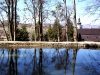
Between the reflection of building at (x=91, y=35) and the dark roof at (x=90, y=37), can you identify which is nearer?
the dark roof at (x=90, y=37)

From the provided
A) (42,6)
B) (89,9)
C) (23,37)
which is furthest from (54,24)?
(89,9)

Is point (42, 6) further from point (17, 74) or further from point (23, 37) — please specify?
point (17, 74)

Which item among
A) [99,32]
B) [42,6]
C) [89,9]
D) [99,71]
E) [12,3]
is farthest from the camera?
[99,32]

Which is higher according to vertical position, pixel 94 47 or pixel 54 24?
pixel 54 24

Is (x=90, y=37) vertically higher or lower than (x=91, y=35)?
lower

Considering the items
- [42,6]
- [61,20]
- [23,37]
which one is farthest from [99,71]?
[61,20]

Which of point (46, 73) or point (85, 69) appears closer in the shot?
point (46, 73)

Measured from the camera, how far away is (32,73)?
31.7ft

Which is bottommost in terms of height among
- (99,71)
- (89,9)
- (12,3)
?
(99,71)

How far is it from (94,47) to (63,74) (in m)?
14.4

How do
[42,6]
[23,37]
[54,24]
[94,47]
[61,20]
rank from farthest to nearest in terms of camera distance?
[54,24]
[61,20]
[23,37]
[42,6]
[94,47]

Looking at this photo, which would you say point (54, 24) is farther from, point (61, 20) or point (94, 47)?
point (94, 47)

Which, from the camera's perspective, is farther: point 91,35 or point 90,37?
point 91,35

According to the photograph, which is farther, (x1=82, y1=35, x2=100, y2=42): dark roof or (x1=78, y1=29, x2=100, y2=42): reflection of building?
(x1=78, y1=29, x2=100, y2=42): reflection of building
